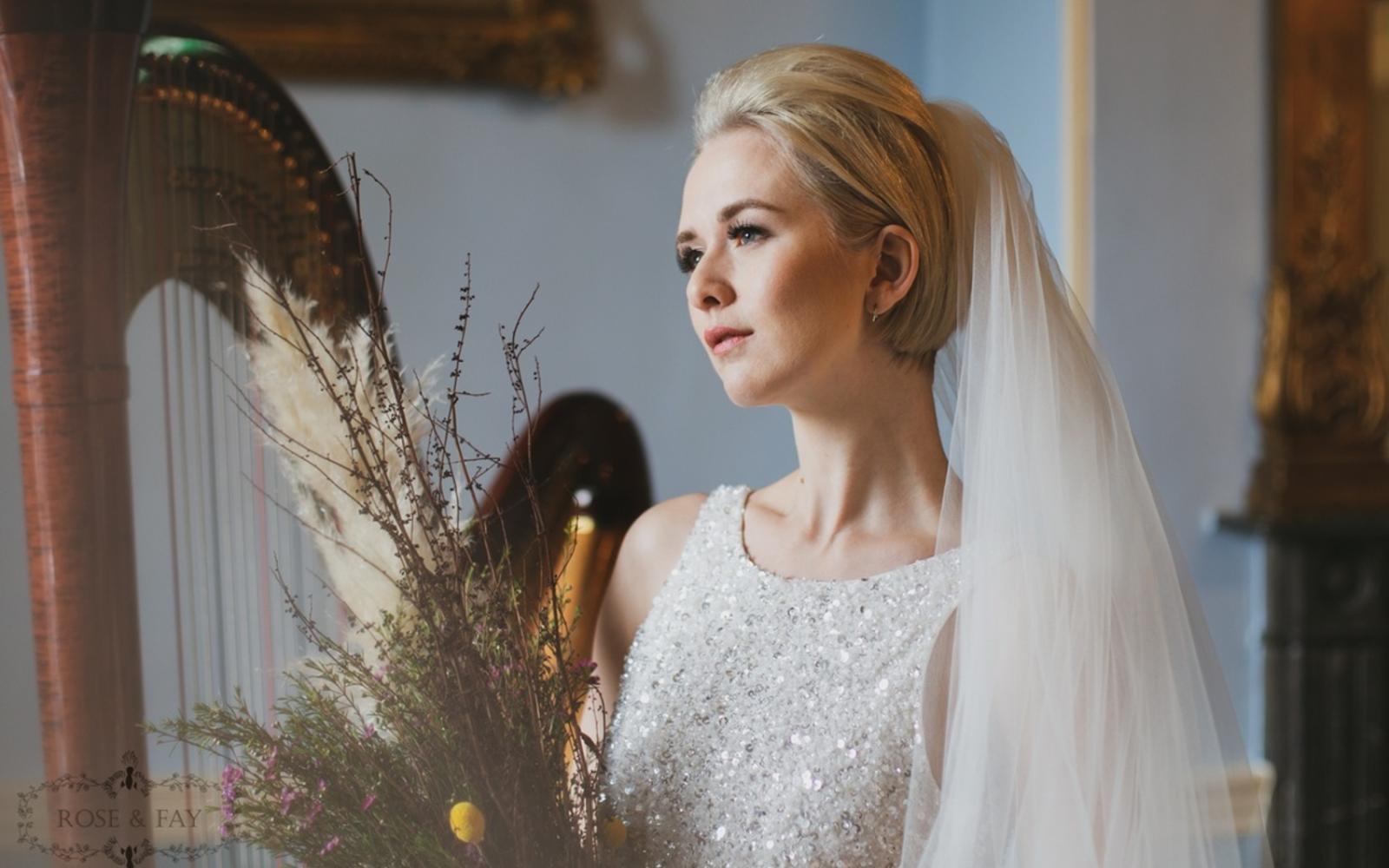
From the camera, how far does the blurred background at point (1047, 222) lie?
247 cm

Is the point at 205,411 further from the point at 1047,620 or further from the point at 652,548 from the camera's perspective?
the point at 1047,620

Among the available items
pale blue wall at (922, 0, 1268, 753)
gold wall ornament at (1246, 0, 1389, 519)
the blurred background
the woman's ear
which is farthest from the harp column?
Result: gold wall ornament at (1246, 0, 1389, 519)

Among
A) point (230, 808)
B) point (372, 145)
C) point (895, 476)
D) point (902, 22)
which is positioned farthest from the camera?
point (902, 22)

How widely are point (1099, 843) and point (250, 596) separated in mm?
550

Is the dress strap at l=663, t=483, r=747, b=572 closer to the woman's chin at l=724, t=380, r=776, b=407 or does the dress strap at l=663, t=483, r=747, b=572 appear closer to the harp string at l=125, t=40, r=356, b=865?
the woman's chin at l=724, t=380, r=776, b=407

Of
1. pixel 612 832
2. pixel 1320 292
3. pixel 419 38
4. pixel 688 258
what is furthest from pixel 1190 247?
pixel 612 832

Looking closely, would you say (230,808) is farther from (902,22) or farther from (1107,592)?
(902,22)

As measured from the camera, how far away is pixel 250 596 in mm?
869

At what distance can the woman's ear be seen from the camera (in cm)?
94

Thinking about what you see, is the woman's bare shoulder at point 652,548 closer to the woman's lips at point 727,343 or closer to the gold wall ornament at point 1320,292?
the woman's lips at point 727,343

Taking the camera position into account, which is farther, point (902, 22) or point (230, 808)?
point (902, 22)

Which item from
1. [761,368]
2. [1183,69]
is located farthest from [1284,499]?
[761,368]

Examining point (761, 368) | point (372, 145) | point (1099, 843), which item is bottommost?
point (1099, 843)

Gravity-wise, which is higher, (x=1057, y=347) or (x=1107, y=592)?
(x=1057, y=347)
